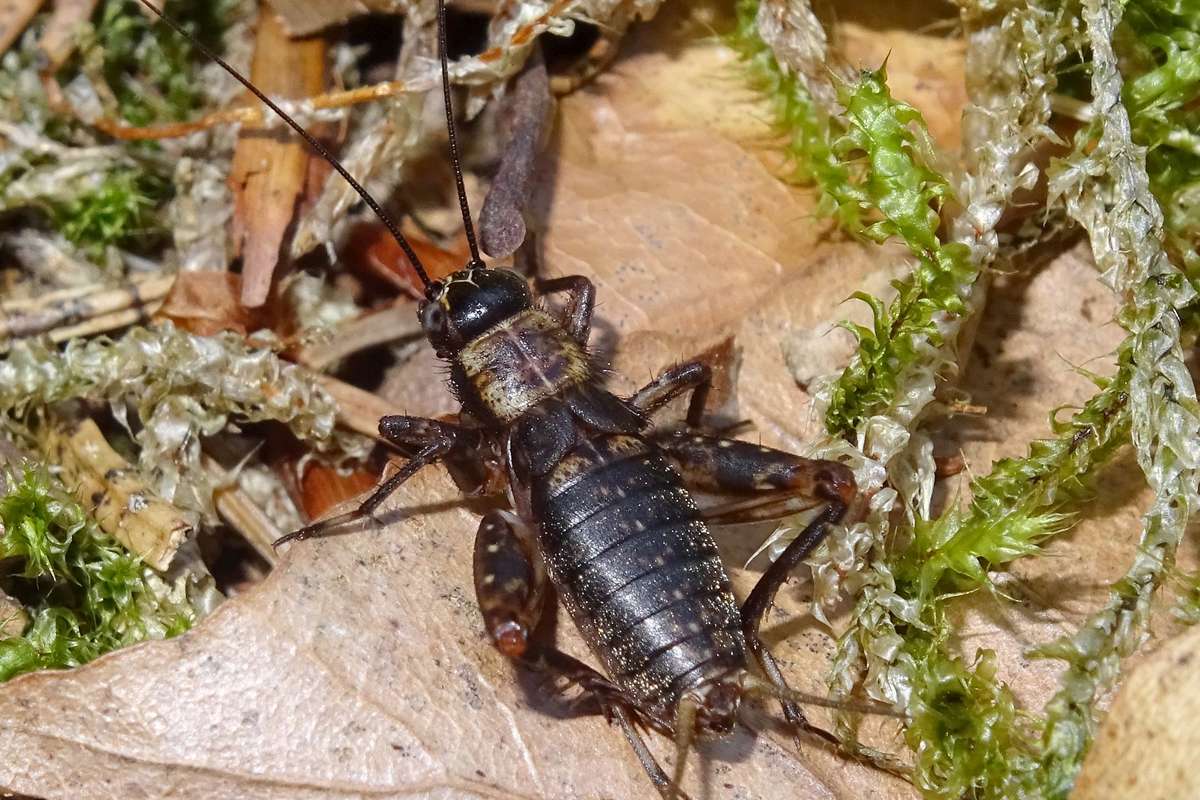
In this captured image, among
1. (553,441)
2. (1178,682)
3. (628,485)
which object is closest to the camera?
(1178,682)

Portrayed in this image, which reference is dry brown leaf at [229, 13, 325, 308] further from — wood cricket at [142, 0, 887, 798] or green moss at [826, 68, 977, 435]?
green moss at [826, 68, 977, 435]

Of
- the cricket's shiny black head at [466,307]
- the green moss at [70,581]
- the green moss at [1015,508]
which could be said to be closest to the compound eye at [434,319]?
the cricket's shiny black head at [466,307]

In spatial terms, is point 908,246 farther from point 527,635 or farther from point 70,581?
point 70,581

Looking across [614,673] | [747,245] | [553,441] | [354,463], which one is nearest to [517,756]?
[614,673]

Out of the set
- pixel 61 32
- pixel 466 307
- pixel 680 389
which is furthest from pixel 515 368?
pixel 61 32

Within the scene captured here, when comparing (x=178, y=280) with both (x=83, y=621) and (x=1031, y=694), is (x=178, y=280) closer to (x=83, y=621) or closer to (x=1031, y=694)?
(x=83, y=621)

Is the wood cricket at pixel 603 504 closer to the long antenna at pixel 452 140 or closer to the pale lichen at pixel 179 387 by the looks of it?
the long antenna at pixel 452 140
